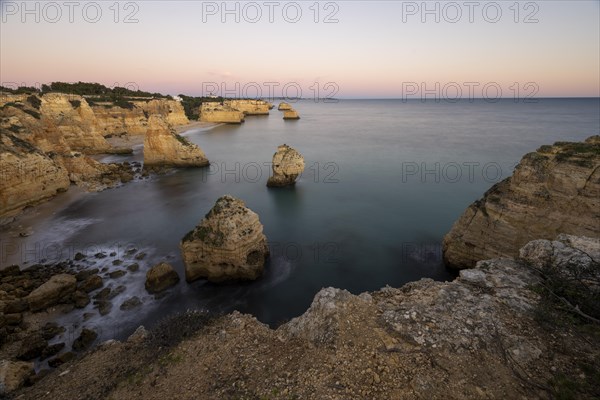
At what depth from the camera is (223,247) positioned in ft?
54.9

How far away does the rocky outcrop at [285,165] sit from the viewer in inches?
1375

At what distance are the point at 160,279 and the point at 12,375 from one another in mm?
7923

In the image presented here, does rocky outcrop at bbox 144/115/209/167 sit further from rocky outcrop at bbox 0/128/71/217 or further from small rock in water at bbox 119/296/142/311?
small rock in water at bbox 119/296/142/311

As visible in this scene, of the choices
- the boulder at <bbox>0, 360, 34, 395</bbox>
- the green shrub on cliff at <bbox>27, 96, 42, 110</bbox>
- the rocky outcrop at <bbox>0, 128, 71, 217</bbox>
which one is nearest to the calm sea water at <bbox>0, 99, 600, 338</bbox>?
the rocky outcrop at <bbox>0, 128, 71, 217</bbox>

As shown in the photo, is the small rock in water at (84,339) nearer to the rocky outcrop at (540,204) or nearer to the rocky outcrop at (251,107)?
the rocky outcrop at (540,204)

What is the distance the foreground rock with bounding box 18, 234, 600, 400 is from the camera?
6168 mm

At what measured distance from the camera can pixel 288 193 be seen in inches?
1350

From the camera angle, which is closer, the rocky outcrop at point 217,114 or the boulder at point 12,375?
the boulder at point 12,375

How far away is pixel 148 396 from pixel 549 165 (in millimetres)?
18973

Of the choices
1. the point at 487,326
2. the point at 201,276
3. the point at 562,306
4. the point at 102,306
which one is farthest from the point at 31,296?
the point at 562,306

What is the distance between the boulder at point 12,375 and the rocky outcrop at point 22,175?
72.1 ft

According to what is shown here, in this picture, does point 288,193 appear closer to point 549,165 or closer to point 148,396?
point 549,165

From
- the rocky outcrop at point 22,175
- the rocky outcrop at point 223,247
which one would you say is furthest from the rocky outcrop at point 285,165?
the rocky outcrop at point 22,175

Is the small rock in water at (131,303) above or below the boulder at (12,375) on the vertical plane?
below
